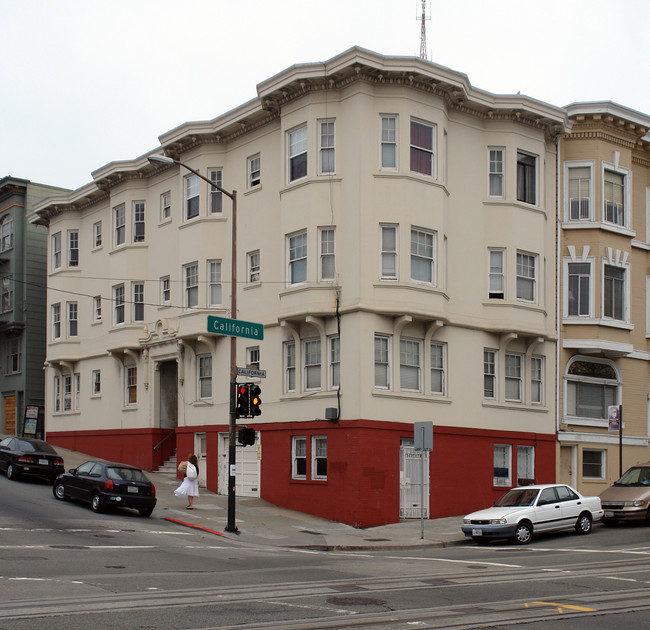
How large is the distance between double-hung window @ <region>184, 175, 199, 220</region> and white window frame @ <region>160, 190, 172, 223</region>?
6.67ft

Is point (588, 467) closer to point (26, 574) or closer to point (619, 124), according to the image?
point (619, 124)

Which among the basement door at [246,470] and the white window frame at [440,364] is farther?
the basement door at [246,470]

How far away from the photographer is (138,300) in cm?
3538

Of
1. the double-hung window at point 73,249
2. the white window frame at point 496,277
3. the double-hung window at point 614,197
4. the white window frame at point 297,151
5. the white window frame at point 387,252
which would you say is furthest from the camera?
the double-hung window at point 73,249

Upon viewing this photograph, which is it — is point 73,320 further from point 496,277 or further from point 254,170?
point 496,277

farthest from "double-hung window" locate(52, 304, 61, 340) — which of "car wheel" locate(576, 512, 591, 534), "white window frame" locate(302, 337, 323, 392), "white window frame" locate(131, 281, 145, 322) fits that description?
"car wheel" locate(576, 512, 591, 534)

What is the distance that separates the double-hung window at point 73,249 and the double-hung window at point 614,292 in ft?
74.1

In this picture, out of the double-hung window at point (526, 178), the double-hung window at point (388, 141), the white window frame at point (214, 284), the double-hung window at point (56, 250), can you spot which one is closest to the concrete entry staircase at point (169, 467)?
the white window frame at point (214, 284)

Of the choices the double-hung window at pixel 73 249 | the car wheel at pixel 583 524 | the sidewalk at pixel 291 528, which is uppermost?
the double-hung window at pixel 73 249

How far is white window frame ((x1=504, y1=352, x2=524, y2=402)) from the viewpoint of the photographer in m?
29.4

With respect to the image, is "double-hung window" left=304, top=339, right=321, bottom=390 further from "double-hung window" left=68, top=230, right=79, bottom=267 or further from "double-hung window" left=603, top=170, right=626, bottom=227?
"double-hung window" left=68, top=230, right=79, bottom=267

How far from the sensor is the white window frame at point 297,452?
27.2 meters

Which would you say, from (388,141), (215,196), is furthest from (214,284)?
(388,141)

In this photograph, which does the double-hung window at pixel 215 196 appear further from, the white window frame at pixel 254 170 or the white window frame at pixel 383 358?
the white window frame at pixel 383 358
